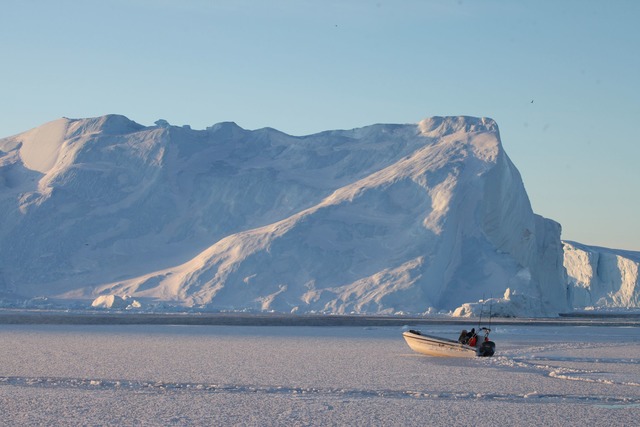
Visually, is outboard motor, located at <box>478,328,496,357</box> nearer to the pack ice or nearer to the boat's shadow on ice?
the boat's shadow on ice

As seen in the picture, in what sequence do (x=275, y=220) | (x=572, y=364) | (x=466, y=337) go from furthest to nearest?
(x=275, y=220) < (x=466, y=337) < (x=572, y=364)

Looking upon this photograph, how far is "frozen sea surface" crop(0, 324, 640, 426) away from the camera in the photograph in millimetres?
10781

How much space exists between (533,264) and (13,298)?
115 ft

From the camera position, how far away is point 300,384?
13938 mm

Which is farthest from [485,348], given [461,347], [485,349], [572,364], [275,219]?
[275,219]

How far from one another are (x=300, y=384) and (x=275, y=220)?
160ft

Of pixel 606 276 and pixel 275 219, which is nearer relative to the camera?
pixel 275 219

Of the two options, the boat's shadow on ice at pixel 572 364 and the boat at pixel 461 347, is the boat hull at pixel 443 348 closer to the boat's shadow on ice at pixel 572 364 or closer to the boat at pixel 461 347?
the boat at pixel 461 347

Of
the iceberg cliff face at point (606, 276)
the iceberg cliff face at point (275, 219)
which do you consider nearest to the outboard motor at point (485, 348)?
the iceberg cliff face at point (275, 219)

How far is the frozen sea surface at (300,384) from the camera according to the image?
35.4 ft

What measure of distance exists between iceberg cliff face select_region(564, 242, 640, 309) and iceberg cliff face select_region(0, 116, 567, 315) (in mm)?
35397

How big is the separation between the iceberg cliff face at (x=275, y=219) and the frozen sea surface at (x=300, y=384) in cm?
3088

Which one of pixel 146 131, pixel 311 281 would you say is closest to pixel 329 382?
pixel 311 281

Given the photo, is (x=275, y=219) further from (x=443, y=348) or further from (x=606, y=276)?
(x=606, y=276)
